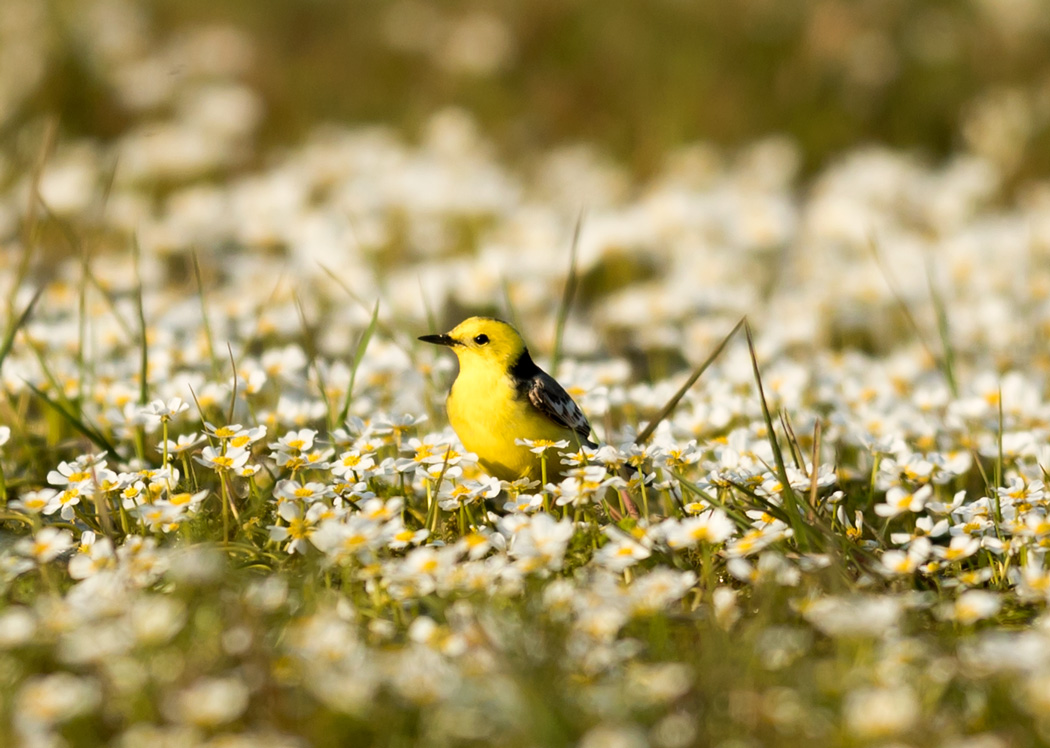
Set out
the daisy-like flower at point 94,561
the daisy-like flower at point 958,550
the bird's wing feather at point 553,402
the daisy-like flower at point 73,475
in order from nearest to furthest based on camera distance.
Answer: the daisy-like flower at point 94,561 < the daisy-like flower at point 958,550 < the daisy-like flower at point 73,475 < the bird's wing feather at point 553,402

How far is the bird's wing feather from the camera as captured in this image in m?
3.71

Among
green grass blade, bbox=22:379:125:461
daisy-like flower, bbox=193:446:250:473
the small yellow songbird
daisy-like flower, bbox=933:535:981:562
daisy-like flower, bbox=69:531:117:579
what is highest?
daisy-like flower, bbox=933:535:981:562

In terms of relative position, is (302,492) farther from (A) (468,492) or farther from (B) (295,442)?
(A) (468,492)

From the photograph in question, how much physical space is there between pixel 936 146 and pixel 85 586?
1075 centimetres

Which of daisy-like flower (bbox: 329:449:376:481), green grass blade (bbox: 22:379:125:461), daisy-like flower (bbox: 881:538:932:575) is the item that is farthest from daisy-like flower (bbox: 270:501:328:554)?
daisy-like flower (bbox: 881:538:932:575)

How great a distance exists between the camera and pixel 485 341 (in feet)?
12.8

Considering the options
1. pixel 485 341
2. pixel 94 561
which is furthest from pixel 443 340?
pixel 94 561

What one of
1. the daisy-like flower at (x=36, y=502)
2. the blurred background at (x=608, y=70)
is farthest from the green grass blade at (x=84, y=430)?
the blurred background at (x=608, y=70)

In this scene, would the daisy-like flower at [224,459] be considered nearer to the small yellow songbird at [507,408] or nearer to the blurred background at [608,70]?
the small yellow songbird at [507,408]

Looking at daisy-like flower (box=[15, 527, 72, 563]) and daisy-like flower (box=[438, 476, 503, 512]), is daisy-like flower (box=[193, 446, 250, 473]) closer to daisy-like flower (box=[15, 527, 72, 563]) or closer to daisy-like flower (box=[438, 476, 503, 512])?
daisy-like flower (box=[15, 527, 72, 563])

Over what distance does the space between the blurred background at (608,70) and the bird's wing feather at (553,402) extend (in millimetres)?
6984

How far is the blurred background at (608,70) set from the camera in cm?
1076

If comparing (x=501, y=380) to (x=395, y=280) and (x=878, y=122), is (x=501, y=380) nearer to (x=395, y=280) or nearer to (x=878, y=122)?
(x=395, y=280)

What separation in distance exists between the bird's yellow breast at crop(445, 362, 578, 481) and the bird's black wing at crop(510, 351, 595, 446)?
24 mm
